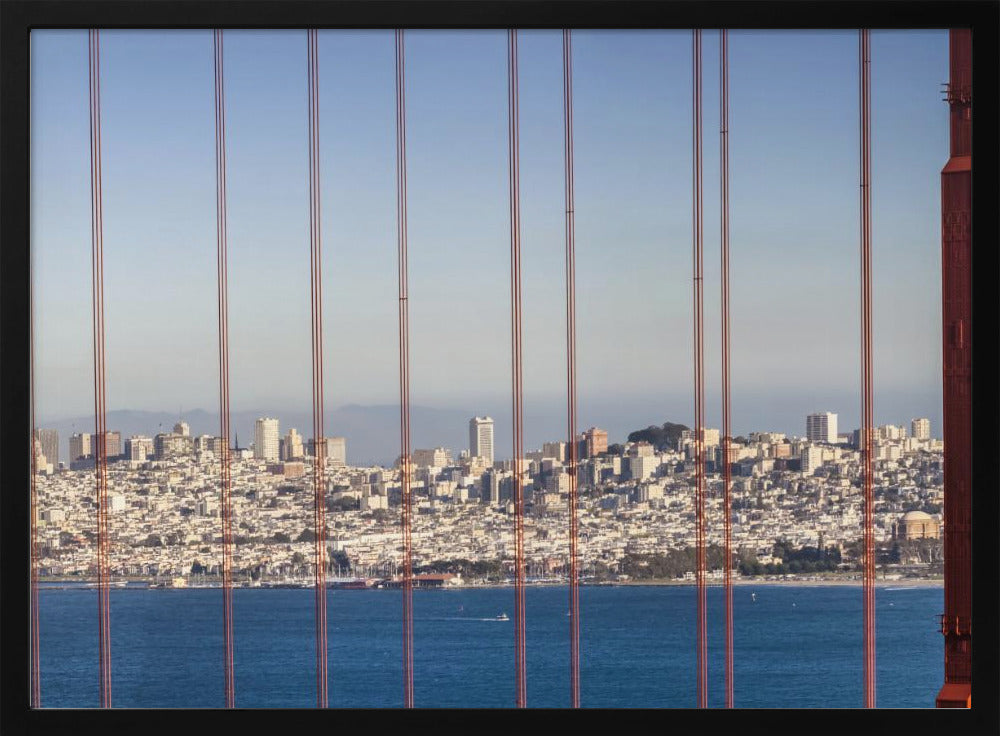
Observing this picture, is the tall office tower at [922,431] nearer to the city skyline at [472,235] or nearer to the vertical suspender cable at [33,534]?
the city skyline at [472,235]

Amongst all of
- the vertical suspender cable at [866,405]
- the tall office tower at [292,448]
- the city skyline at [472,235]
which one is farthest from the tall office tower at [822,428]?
the vertical suspender cable at [866,405]

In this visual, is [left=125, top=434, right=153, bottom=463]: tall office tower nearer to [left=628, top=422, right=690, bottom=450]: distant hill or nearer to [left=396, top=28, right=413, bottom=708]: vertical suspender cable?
[left=628, top=422, right=690, bottom=450]: distant hill

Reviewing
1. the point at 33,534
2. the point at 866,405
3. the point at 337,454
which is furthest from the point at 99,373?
the point at 337,454

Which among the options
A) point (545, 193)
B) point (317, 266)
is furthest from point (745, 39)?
point (317, 266)

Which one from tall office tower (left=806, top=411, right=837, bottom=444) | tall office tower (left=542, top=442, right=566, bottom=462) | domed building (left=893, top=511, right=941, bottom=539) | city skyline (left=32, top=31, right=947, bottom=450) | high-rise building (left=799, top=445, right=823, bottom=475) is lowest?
domed building (left=893, top=511, right=941, bottom=539)

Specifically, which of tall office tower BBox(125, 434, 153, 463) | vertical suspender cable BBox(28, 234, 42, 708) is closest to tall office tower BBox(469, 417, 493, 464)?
tall office tower BBox(125, 434, 153, 463)

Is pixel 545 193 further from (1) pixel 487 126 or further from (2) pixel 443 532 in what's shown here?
(2) pixel 443 532
